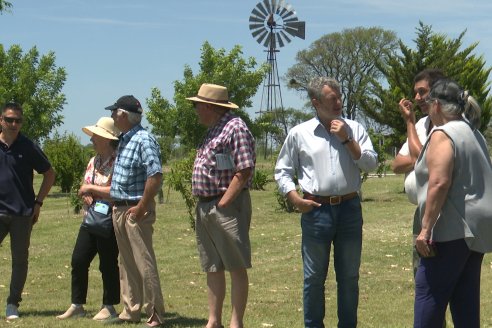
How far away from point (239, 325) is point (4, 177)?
8.76 feet

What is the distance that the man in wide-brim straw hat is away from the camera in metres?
6.73

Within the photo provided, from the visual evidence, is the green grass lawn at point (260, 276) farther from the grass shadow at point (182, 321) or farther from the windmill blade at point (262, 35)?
the windmill blade at point (262, 35)

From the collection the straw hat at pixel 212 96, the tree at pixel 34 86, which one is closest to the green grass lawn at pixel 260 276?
the straw hat at pixel 212 96

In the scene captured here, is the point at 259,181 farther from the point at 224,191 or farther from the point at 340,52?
the point at 340,52

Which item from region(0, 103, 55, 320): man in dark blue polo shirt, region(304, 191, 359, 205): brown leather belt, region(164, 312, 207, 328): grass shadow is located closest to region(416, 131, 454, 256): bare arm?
region(304, 191, 359, 205): brown leather belt

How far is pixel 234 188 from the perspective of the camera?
664 cm

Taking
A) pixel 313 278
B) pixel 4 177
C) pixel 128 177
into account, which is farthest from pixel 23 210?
pixel 313 278

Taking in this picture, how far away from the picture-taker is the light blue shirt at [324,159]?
6.29m

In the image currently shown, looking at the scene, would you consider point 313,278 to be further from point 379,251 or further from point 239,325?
point 379,251

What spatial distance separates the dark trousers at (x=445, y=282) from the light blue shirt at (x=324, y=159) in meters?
1.24

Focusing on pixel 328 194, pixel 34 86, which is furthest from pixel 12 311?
pixel 34 86

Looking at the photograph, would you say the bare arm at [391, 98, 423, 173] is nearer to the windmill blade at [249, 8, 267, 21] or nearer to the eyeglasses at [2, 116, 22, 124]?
the eyeglasses at [2, 116, 22, 124]

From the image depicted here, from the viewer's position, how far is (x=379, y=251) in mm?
13055

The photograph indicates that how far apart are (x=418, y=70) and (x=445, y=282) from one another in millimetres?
26868
